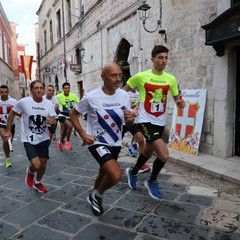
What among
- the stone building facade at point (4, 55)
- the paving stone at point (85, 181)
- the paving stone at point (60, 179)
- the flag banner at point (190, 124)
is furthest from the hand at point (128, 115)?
the stone building facade at point (4, 55)

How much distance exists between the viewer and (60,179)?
479 cm

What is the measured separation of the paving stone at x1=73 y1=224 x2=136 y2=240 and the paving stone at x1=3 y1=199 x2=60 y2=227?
0.68 metres

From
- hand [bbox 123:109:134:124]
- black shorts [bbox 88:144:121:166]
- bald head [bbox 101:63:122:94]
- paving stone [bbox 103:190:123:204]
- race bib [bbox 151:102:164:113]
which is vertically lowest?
paving stone [bbox 103:190:123:204]

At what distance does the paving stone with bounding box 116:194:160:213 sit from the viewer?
11.3 feet

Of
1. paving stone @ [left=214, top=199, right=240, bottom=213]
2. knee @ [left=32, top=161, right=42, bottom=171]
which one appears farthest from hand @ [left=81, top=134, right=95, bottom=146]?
paving stone @ [left=214, top=199, right=240, bottom=213]

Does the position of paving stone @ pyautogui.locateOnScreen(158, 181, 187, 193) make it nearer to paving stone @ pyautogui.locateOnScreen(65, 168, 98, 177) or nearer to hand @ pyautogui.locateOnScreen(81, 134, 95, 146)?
paving stone @ pyautogui.locateOnScreen(65, 168, 98, 177)

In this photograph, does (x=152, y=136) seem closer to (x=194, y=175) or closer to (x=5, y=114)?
(x=194, y=175)

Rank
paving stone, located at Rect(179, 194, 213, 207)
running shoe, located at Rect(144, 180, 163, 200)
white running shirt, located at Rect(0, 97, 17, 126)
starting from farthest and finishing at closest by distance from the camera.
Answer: white running shirt, located at Rect(0, 97, 17, 126), running shoe, located at Rect(144, 180, 163, 200), paving stone, located at Rect(179, 194, 213, 207)

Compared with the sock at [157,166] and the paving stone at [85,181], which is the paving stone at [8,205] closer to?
the paving stone at [85,181]

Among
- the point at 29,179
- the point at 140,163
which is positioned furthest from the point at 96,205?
the point at 29,179

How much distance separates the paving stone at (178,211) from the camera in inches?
125

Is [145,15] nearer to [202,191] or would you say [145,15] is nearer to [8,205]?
[202,191]

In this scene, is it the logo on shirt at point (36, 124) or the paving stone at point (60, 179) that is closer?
the logo on shirt at point (36, 124)

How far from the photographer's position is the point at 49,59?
87.6 feet
